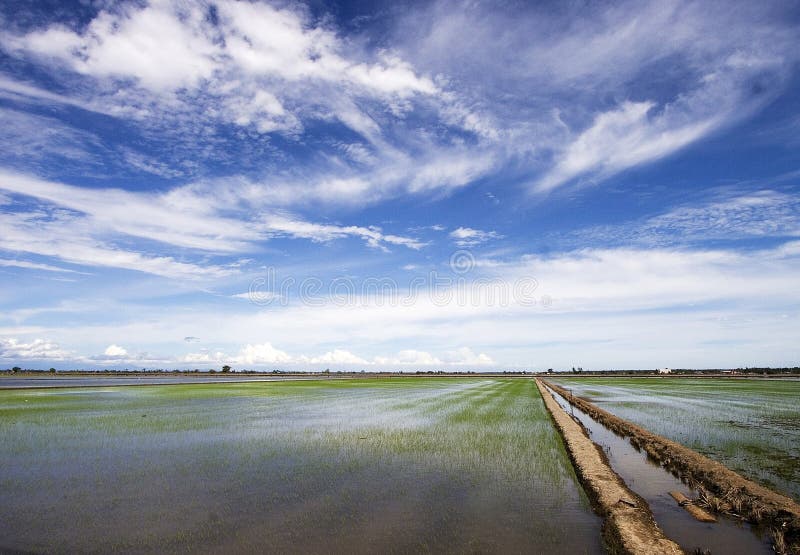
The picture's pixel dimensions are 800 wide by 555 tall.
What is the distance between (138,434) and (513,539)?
1917 centimetres

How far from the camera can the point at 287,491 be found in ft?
40.6

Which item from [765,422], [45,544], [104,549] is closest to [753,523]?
[104,549]

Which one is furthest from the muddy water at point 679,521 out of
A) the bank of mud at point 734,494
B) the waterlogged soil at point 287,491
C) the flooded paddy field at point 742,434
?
the flooded paddy field at point 742,434

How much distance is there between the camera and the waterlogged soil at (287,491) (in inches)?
362

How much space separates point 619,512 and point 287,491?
319 inches

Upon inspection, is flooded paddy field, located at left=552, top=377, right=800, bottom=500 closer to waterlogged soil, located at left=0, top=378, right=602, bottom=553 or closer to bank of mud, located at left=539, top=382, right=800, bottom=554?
bank of mud, located at left=539, top=382, right=800, bottom=554

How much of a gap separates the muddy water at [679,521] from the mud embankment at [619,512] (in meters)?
0.38

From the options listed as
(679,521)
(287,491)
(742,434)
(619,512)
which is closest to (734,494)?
(679,521)

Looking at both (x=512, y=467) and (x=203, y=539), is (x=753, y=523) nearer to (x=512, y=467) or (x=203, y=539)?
(x=512, y=467)

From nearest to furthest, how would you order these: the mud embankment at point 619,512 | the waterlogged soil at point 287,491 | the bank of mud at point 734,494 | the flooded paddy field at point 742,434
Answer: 1. the mud embankment at point 619,512
2. the waterlogged soil at point 287,491
3. the bank of mud at point 734,494
4. the flooded paddy field at point 742,434

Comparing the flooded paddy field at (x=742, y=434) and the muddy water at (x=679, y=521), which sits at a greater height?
the flooded paddy field at (x=742, y=434)

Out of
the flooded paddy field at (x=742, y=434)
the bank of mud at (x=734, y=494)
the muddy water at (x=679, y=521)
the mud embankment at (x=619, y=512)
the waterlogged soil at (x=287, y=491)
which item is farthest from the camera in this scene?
the flooded paddy field at (x=742, y=434)

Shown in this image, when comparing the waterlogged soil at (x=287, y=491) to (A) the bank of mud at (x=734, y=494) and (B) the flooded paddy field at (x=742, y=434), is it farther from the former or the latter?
(B) the flooded paddy field at (x=742, y=434)

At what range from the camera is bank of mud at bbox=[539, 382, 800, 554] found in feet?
32.7
